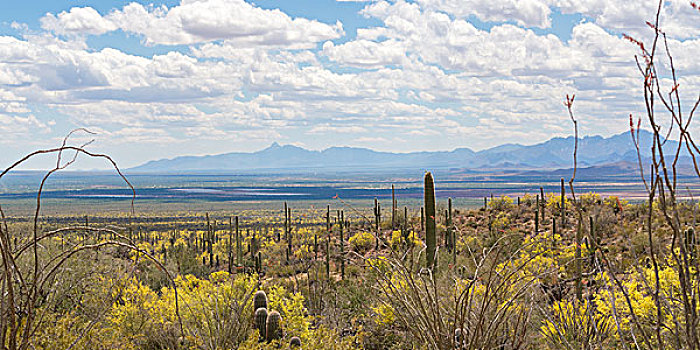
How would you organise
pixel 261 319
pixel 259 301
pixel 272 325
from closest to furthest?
pixel 272 325
pixel 261 319
pixel 259 301

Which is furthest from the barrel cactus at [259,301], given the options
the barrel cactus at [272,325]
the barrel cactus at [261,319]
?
the barrel cactus at [272,325]

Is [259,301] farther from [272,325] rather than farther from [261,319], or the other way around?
[272,325]

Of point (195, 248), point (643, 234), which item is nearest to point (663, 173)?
point (643, 234)

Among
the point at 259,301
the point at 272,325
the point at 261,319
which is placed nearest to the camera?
the point at 272,325

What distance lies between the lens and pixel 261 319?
39.7ft

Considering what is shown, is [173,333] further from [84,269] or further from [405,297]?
[405,297]

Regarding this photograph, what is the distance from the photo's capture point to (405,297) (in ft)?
12.1

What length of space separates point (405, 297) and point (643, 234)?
22.2m

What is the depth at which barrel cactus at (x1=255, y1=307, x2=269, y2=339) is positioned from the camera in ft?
39.5

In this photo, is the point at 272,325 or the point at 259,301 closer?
the point at 272,325

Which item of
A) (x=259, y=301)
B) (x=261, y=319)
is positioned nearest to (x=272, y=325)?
(x=261, y=319)

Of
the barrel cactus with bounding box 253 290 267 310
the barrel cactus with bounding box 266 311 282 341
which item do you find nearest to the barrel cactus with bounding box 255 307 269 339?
the barrel cactus with bounding box 253 290 267 310

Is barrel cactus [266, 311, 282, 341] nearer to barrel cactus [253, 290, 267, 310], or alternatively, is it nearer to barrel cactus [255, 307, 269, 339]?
barrel cactus [255, 307, 269, 339]

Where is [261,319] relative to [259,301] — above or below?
below
